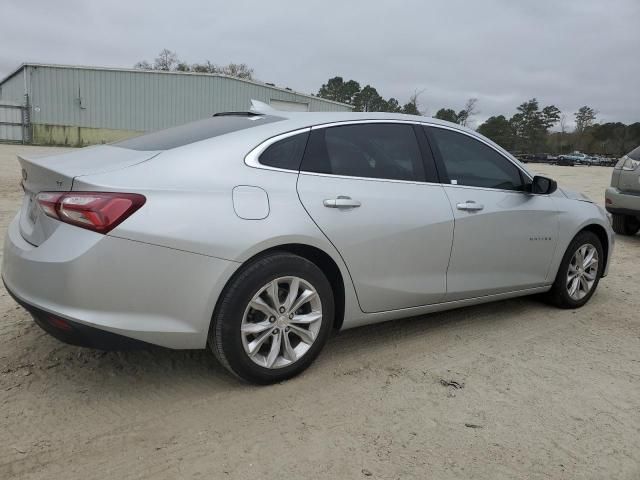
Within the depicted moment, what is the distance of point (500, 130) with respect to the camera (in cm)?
8519

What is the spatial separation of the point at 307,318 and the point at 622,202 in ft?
21.9

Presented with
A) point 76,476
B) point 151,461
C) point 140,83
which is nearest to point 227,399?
point 151,461

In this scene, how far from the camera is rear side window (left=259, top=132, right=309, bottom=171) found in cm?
294

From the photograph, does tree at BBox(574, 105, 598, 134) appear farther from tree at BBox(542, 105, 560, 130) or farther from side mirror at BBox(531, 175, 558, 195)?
side mirror at BBox(531, 175, 558, 195)

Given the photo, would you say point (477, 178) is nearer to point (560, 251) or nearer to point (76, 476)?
point (560, 251)

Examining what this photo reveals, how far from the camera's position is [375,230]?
3172 millimetres

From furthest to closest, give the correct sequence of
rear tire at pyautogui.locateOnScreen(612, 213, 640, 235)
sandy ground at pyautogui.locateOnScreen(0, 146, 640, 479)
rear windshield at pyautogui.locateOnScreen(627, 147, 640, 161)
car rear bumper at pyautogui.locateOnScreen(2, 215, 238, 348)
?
rear tire at pyautogui.locateOnScreen(612, 213, 640, 235), rear windshield at pyautogui.locateOnScreen(627, 147, 640, 161), car rear bumper at pyautogui.locateOnScreen(2, 215, 238, 348), sandy ground at pyautogui.locateOnScreen(0, 146, 640, 479)

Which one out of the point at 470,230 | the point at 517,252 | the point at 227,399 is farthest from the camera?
the point at 517,252

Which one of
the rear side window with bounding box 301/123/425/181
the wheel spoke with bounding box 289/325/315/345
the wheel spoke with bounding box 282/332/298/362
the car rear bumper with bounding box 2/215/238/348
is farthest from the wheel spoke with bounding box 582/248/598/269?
the car rear bumper with bounding box 2/215/238/348

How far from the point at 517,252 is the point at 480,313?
666 mm

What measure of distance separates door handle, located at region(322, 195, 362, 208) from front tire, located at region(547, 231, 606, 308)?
2.29 m

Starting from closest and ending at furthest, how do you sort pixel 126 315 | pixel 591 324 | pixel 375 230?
pixel 126 315 → pixel 375 230 → pixel 591 324

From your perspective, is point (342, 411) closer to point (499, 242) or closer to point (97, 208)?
point (97, 208)

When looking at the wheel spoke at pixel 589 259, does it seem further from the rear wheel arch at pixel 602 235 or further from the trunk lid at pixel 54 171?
the trunk lid at pixel 54 171
